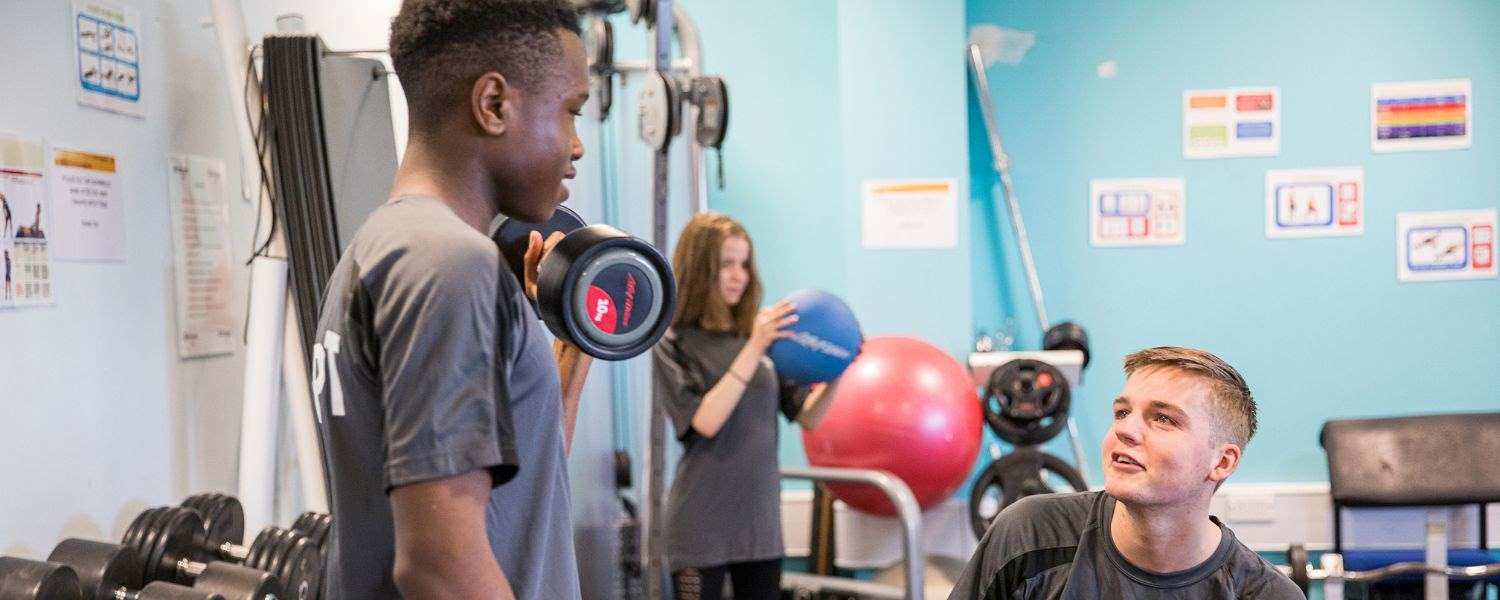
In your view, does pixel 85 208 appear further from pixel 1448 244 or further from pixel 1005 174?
pixel 1448 244

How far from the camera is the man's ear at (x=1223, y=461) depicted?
5.62 ft

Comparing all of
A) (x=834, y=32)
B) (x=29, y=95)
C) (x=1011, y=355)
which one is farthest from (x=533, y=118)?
(x=834, y=32)

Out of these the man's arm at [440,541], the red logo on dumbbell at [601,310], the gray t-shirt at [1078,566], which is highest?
the red logo on dumbbell at [601,310]

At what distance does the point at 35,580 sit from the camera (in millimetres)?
1850

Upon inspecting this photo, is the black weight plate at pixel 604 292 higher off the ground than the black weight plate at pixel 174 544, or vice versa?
the black weight plate at pixel 604 292

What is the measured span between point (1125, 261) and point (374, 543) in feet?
13.1

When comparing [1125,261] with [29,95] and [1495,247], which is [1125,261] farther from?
[29,95]

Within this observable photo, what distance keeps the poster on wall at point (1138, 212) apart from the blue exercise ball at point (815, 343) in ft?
5.87

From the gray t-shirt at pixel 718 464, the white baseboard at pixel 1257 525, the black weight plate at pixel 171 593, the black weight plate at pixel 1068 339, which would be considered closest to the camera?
the black weight plate at pixel 171 593

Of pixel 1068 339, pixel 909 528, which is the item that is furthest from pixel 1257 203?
pixel 909 528

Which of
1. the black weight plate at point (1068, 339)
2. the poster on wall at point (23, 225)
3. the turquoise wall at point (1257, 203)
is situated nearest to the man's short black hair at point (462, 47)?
the poster on wall at point (23, 225)

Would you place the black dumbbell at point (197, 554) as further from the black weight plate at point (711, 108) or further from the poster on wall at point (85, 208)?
the black weight plate at point (711, 108)

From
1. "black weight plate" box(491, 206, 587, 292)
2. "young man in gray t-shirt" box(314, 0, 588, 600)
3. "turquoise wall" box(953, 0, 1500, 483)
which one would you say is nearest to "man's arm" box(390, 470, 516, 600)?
"young man in gray t-shirt" box(314, 0, 588, 600)

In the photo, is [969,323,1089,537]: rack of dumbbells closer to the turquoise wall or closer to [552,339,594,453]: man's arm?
the turquoise wall
